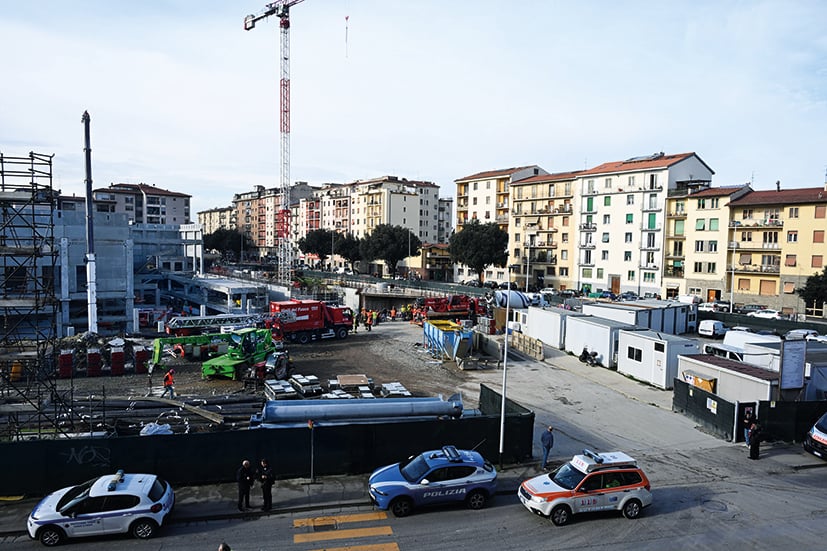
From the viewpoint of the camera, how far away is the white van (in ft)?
126

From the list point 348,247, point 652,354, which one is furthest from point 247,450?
point 348,247

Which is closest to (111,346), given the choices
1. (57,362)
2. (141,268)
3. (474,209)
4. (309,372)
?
(57,362)

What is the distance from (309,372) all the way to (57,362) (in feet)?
38.8

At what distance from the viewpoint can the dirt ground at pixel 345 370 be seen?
80.0 feet

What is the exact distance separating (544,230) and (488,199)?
41.4 ft

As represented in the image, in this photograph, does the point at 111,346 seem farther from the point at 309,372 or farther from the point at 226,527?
the point at 226,527

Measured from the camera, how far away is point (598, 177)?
67188 millimetres

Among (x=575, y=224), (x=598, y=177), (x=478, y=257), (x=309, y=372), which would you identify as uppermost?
(x=598, y=177)

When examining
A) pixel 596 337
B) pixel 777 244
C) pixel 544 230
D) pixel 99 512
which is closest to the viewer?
pixel 99 512

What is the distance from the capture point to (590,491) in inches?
493

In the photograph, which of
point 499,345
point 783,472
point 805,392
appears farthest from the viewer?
point 499,345

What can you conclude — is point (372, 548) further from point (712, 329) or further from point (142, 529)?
point (712, 329)

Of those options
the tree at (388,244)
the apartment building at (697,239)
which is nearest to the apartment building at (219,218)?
the tree at (388,244)

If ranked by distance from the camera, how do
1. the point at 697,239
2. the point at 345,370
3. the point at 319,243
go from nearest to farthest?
1. the point at 345,370
2. the point at 697,239
3. the point at 319,243
